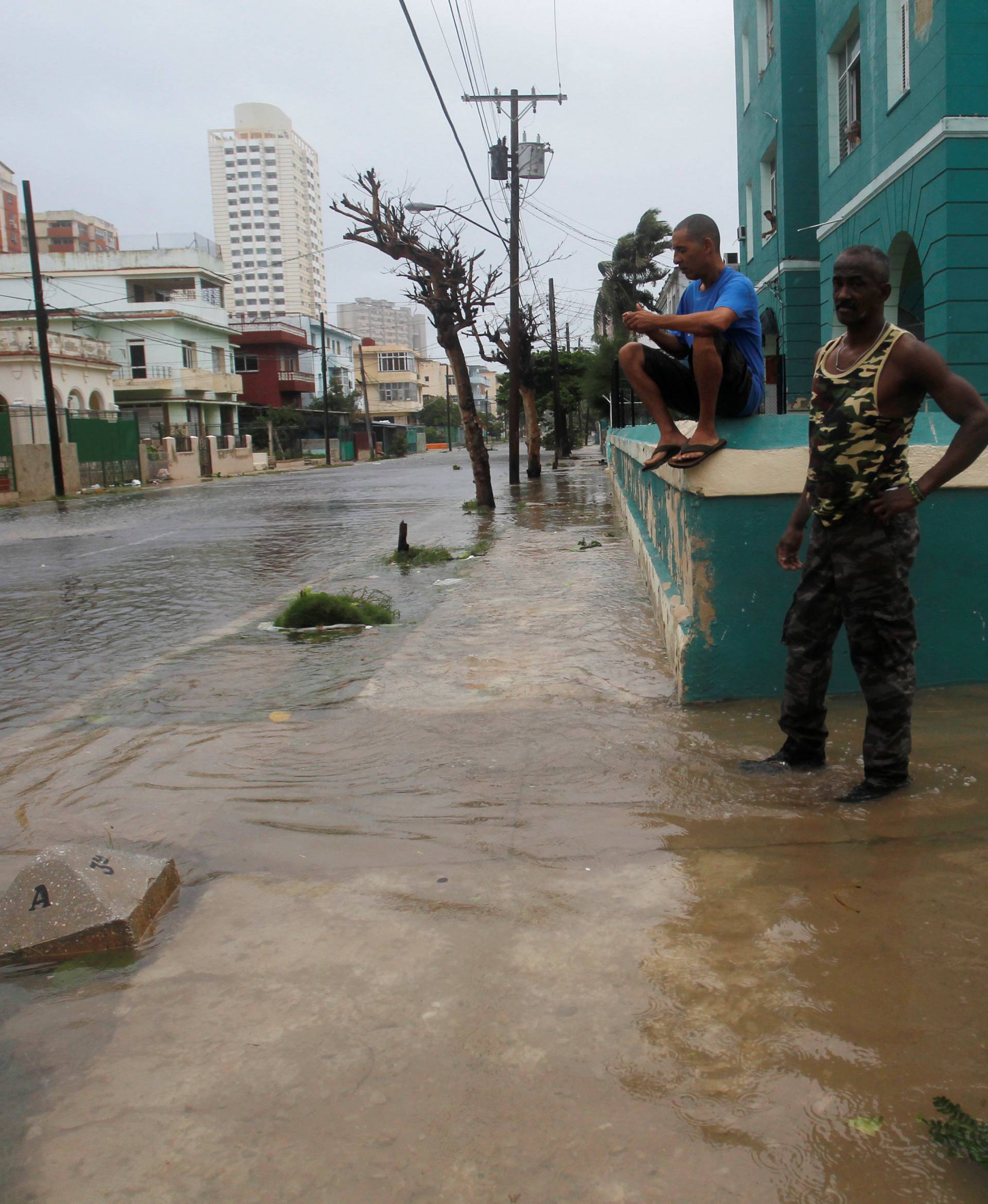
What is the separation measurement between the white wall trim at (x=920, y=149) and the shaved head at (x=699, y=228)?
26.9 ft

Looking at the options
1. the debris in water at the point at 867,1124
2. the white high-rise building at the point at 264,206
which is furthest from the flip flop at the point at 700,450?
the white high-rise building at the point at 264,206

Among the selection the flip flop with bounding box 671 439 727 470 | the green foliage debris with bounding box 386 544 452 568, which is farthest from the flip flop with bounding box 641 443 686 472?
the green foliage debris with bounding box 386 544 452 568

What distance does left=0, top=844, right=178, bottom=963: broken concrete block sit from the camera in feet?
8.63

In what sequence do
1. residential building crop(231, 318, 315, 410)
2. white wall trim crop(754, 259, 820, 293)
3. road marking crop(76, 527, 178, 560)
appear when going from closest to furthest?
road marking crop(76, 527, 178, 560)
white wall trim crop(754, 259, 820, 293)
residential building crop(231, 318, 315, 410)

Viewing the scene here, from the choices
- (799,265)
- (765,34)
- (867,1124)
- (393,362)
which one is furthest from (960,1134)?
(393,362)

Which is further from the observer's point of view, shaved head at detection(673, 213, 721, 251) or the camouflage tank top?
shaved head at detection(673, 213, 721, 251)

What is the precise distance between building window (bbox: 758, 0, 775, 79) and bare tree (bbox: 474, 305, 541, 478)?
7.63 meters

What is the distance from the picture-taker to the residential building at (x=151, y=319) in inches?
2122

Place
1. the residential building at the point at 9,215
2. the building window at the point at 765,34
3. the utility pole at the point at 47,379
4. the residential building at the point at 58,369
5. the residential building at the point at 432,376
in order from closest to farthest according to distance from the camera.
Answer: the building window at the point at 765,34 < the utility pole at the point at 47,379 < the residential building at the point at 58,369 < the residential building at the point at 9,215 < the residential building at the point at 432,376

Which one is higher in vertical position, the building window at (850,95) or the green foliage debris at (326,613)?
the building window at (850,95)

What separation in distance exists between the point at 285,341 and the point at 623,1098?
70485 millimetres

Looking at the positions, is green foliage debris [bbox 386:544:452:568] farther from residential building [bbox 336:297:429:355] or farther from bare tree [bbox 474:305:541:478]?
residential building [bbox 336:297:429:355]

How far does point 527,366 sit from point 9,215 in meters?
106

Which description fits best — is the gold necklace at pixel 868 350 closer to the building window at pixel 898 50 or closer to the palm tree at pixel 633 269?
the building window at pixel 898 50
